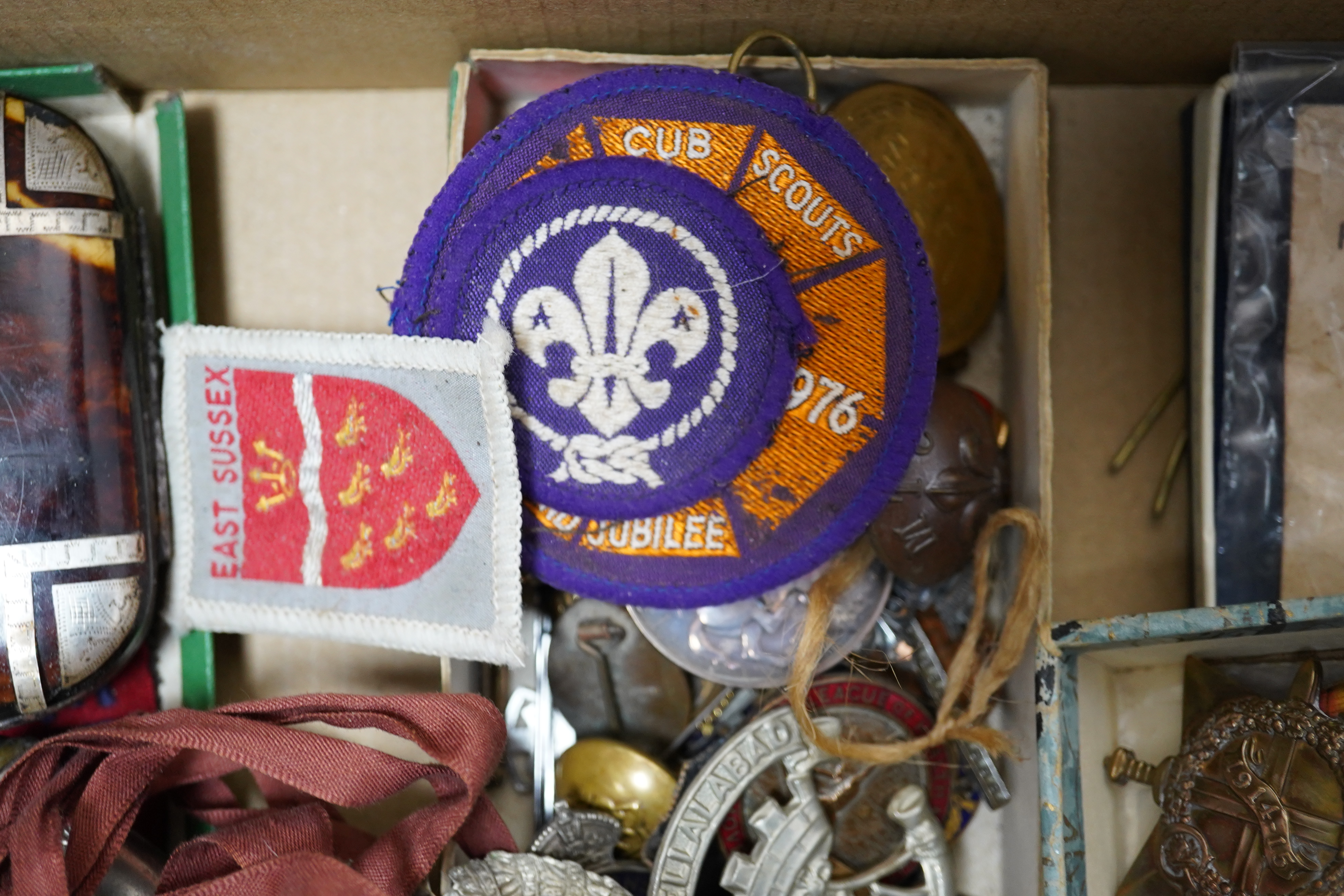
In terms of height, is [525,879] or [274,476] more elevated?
[274,476]

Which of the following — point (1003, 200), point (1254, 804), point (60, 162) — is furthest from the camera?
point (1003, 200)

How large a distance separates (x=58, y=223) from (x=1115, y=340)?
895mm

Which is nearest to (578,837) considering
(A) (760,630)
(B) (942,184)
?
(A) (760,630)

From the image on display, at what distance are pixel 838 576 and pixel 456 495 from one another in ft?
1.01

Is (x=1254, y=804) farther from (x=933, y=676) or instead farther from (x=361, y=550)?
(x=361, y=550)

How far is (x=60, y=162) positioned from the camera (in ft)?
2.55

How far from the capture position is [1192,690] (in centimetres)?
75

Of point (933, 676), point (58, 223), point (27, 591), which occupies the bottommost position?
point (933, 676)

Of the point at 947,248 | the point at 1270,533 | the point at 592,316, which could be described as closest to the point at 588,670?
the point at 592,316

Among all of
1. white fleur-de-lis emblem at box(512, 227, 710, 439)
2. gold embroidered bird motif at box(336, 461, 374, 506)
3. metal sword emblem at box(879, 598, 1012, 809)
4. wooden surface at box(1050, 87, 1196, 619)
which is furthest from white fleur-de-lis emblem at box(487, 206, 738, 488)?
wooden surface at box(1050, 87, 1196, 619)

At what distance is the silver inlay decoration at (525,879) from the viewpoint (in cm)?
73

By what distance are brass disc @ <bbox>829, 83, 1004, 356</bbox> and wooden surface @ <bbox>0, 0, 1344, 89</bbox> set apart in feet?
0.15

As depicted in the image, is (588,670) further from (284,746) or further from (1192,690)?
(1192,690)

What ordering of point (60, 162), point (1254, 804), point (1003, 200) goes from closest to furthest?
point (1254, 804) → point (60, 162) → point (1003, 200)
